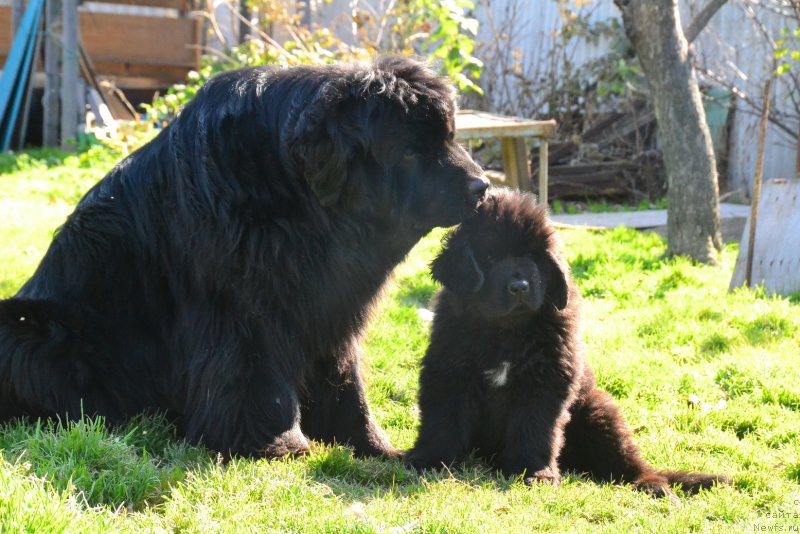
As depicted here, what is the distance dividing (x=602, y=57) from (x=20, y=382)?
995cm

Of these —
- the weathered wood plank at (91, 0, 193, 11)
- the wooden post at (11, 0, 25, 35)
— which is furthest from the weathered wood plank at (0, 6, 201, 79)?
the wooden post at (11, 0, 25, 35)

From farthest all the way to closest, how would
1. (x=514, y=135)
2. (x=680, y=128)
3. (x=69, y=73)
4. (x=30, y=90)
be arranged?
1. (x=30, y=90)
2. (x=69, y=73)
3. (x=514, y=135)
4. (x=680, y=128)

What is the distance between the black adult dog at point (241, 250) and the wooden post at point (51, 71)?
9.55 metres

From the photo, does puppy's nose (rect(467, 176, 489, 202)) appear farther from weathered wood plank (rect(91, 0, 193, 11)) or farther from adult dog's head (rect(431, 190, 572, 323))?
weathered wood plank (rect(91, 0, 193, 11))

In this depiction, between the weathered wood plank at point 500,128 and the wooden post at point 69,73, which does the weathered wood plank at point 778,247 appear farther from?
the wooden post at point 69,73

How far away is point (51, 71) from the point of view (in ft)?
39.4

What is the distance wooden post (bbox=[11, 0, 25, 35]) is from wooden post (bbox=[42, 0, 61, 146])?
504 mm

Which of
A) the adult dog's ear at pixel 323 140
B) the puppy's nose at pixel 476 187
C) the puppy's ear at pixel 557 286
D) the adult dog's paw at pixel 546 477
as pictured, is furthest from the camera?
the puppy's ear at pixel 557 286

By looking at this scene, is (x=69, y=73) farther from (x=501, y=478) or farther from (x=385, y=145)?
(x=501, y=478)

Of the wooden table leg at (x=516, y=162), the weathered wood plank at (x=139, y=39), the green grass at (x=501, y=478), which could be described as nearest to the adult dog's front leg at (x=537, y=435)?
the green grass at (x=501, y=478)

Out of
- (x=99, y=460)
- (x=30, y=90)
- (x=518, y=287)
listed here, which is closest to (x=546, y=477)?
(x=518, y=287)

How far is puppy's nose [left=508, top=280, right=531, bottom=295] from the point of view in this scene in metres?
3.35

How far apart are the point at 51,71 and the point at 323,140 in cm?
1029

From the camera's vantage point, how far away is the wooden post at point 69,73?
11203 millimetres
